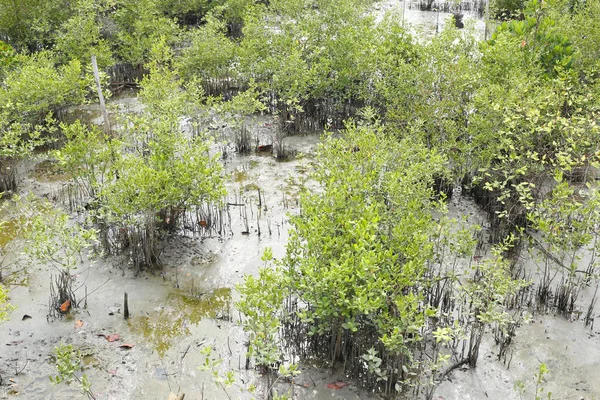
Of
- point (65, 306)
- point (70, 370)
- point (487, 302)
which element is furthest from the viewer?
point (65, 306)

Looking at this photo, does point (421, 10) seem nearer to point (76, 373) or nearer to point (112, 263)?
point (112, 263)

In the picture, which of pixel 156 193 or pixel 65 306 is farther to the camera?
pixel 156 193

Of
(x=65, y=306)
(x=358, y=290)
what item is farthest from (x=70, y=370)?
(x=358, y=290)

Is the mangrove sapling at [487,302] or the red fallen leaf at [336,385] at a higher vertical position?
the mangrove sapling at [487,302]

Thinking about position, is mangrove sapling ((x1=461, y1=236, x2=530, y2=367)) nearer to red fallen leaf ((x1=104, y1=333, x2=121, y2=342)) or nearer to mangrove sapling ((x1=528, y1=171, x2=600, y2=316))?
mangrove sapling ((x1=528, y1=171, x2=600, y2=316))

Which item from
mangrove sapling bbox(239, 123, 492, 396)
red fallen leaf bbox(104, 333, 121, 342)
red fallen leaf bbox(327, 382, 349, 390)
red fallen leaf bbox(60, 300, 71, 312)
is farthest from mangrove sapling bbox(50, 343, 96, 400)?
red fallen leaf bbox(327, 382, 349, 390)

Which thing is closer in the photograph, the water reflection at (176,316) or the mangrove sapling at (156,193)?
the water reflection at (176,316)

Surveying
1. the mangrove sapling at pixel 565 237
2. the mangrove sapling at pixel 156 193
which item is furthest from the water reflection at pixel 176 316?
the mangrove sapling at pixel 565 237

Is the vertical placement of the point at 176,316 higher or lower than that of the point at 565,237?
lower

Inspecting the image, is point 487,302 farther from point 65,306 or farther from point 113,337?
point 65,306

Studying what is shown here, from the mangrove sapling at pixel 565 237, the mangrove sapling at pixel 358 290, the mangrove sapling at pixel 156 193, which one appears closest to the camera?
the mangrove sapling at pixel 358 290

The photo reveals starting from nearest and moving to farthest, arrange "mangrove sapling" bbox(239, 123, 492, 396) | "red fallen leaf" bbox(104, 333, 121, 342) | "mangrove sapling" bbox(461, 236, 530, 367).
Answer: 1. "mangrove sapling" bbox(239, 123, 492, 396)
2. "mangrove sapling" bbox(461, 236, 530, 367)
3. "red fallen leaf" bbox(104, 333, 121, 342)

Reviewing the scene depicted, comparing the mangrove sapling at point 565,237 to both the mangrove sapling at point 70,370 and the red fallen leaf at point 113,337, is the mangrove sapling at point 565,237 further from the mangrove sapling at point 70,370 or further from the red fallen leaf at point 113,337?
the mangrove sapling at point 70,370
